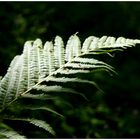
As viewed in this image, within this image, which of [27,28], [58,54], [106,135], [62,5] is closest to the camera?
[58,54]

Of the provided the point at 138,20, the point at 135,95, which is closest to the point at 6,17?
the point at 135,95

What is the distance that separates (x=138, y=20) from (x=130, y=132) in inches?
86.5

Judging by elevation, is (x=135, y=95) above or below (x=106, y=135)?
above

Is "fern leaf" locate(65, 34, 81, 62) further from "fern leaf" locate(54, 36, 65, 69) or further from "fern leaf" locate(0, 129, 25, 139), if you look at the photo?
"fern leaf" locate(0, 129, 25, 139)

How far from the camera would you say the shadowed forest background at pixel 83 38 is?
3.20 meters

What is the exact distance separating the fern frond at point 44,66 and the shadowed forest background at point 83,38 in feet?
1.80

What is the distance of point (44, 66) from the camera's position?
1.43m

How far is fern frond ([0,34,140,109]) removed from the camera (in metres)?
1.36

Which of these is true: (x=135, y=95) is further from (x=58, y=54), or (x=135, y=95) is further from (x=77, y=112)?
(x=58, y=54)

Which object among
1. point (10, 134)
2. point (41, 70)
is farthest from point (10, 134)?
→ point (41, 70)

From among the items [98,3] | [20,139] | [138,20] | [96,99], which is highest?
[98,3]

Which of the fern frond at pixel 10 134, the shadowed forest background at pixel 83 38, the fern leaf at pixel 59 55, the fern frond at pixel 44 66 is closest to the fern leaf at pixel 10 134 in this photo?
the fern frond at pixel 10 134

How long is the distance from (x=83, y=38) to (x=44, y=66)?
2047mm

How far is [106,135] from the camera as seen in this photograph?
3.18 meters
